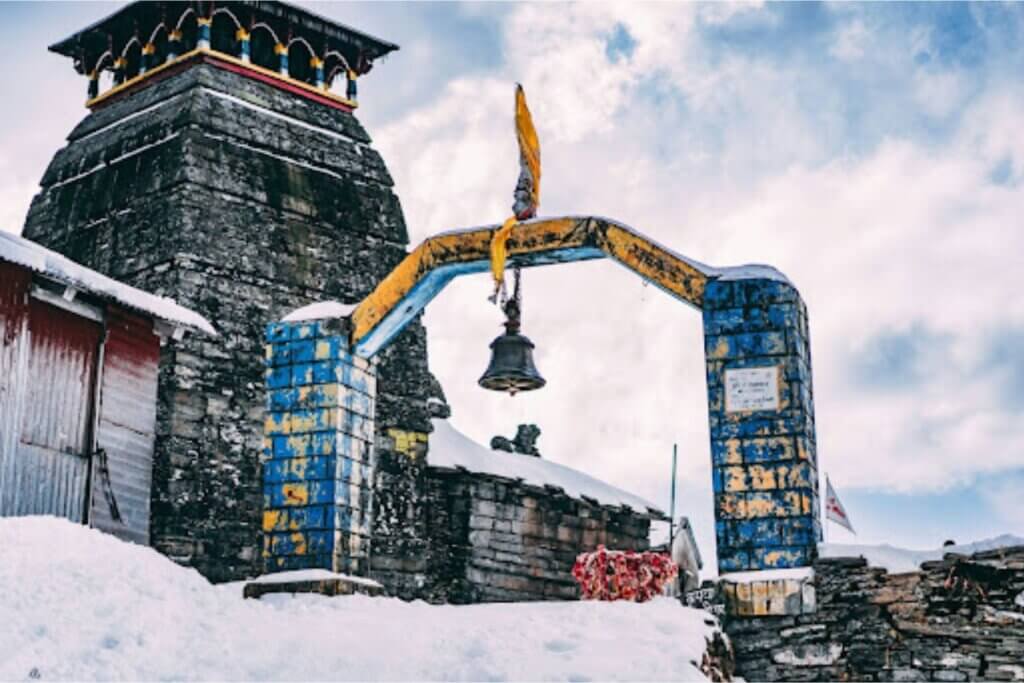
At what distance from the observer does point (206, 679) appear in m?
9.77

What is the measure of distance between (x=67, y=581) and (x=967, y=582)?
7.09m

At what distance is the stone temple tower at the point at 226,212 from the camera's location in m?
20.1

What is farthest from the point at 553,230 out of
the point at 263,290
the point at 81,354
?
the point at 263,290

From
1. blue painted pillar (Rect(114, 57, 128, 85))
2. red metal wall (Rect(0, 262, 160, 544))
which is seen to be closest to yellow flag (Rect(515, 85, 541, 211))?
red metal wall (Rect(0, 262, 160, 544))

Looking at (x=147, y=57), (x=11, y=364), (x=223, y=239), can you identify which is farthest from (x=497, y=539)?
(x=147, y=57)

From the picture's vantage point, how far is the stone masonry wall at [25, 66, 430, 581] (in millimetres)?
19953

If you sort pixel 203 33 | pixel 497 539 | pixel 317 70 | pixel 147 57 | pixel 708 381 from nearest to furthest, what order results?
pixel 708 381 → pixel 203 33 → pixel 497 539 → pixel 147 57 → pixel 317 70

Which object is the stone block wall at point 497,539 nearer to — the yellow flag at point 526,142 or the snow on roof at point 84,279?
the snow on roof at point 84,279

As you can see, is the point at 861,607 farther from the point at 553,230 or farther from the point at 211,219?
the point at 211,219

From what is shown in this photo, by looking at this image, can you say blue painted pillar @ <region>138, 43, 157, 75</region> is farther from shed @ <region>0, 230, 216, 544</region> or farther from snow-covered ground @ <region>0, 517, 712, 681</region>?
snow-covered ground @ <region>0, 517, 712, 681</region>

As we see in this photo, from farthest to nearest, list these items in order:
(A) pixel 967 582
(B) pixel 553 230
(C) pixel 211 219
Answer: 1. (C) pixel 211 219
2. (B) pixel 553 230
3. (A) pixel 967 582

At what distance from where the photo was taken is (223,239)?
836 inches

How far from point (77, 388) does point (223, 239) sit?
210 inches

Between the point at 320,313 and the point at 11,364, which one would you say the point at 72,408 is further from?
the point at 320,313
